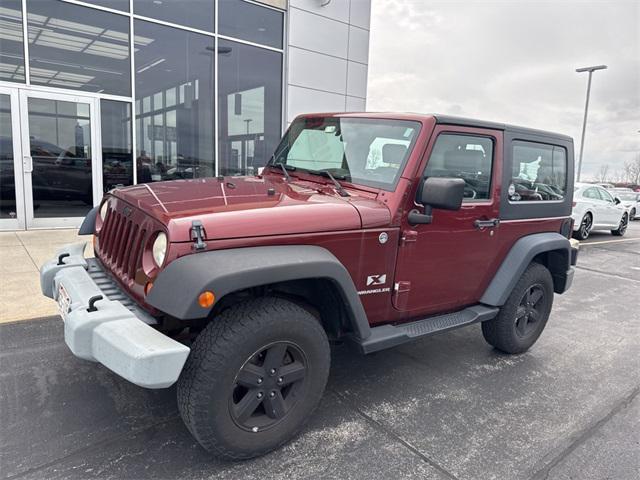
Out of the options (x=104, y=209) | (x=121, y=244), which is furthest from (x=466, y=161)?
(x=104, y=209)

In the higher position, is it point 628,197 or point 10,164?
point 10,164

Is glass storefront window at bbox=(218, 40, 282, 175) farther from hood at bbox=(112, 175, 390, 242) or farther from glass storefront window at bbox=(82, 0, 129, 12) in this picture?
hood at bbox=(112, 175, 390, 242)

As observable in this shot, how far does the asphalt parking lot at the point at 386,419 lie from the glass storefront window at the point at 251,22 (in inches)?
321

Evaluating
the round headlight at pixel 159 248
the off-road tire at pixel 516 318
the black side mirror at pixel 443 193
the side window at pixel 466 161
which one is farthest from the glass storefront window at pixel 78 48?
the off-road tire at pixel 516 318

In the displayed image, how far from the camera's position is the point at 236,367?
2.29m

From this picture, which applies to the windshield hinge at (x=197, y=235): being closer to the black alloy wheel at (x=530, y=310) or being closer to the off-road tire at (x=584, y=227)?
the black alloy wheel at (x=530, y=310)

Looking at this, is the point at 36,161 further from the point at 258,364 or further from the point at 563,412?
the point at 563,412

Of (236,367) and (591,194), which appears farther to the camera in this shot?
(591,194)

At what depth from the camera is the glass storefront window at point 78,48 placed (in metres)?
8.37

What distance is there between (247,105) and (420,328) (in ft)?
28.9

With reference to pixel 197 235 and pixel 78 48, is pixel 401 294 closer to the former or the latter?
pixel 197 235

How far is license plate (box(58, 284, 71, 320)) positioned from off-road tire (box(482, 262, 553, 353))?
311cm

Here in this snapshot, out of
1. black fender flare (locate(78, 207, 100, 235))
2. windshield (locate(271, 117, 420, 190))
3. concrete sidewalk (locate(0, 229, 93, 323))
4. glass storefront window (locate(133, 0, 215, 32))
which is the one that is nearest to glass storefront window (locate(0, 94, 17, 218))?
concrete sidewalk (locate(0, 229, 93, 323))

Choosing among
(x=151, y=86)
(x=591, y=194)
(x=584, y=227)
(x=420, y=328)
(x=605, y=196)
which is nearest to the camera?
(x=420, y=328)
